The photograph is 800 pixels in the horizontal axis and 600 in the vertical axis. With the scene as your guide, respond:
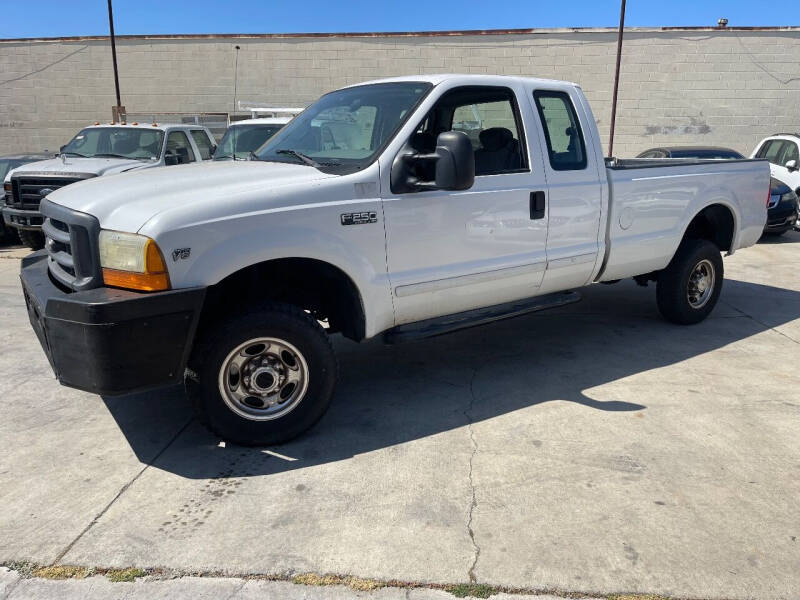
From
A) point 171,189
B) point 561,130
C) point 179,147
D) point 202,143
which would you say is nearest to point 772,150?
point 561,130

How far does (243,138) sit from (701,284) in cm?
690

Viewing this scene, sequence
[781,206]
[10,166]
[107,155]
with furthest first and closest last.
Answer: [10,166] < [781,206] < [107,155]

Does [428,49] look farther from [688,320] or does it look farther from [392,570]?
[392,570]

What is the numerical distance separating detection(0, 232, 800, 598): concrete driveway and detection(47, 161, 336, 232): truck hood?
137 centimetres

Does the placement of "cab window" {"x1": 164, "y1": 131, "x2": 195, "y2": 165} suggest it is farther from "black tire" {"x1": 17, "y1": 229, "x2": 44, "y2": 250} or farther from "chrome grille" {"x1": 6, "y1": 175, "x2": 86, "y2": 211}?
"black tire" {"x1": 17, "y1": 229, "x2": 44, "y2": 250}

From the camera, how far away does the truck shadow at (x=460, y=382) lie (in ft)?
12.5

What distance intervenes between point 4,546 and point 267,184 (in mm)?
2099

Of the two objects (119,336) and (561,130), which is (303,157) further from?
(561,130)

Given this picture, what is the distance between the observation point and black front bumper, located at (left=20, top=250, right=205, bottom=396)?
315 cm

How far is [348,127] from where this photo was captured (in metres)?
4.39

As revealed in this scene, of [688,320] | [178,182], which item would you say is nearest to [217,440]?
[178,182]

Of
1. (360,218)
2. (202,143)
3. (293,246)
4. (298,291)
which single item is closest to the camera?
(293,246)

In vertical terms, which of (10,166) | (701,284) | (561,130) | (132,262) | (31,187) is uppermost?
(561,130)

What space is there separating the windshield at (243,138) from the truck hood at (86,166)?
3.69 feet
